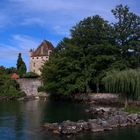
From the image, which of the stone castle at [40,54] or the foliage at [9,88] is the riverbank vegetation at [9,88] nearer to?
the foliage at [9,88]

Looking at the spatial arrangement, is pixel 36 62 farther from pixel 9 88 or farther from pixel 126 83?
pixel 126 83

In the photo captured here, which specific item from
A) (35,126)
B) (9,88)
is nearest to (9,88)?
(9,88)

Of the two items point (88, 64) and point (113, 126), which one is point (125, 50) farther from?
point (113, 126)

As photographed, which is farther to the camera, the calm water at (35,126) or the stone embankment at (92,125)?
the stone embankment at (92,125)

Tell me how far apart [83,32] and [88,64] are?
4612mm

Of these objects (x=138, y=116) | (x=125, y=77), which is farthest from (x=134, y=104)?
(x=138, y=116)

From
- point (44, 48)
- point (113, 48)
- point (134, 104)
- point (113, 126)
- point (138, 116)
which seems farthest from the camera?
point (44, 48)

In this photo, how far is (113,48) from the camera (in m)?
56.7

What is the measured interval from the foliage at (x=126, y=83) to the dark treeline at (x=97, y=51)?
958cm

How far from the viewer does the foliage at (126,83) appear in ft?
144

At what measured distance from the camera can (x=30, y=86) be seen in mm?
68250

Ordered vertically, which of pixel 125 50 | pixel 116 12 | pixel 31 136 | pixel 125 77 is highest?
pixel 116 12

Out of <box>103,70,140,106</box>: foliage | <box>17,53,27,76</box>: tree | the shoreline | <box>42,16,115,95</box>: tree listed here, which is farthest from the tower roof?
the shoreline

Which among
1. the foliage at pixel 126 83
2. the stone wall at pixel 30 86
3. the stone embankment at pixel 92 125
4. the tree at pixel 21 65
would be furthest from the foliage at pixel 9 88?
the stone embankment at pixel 92 125
